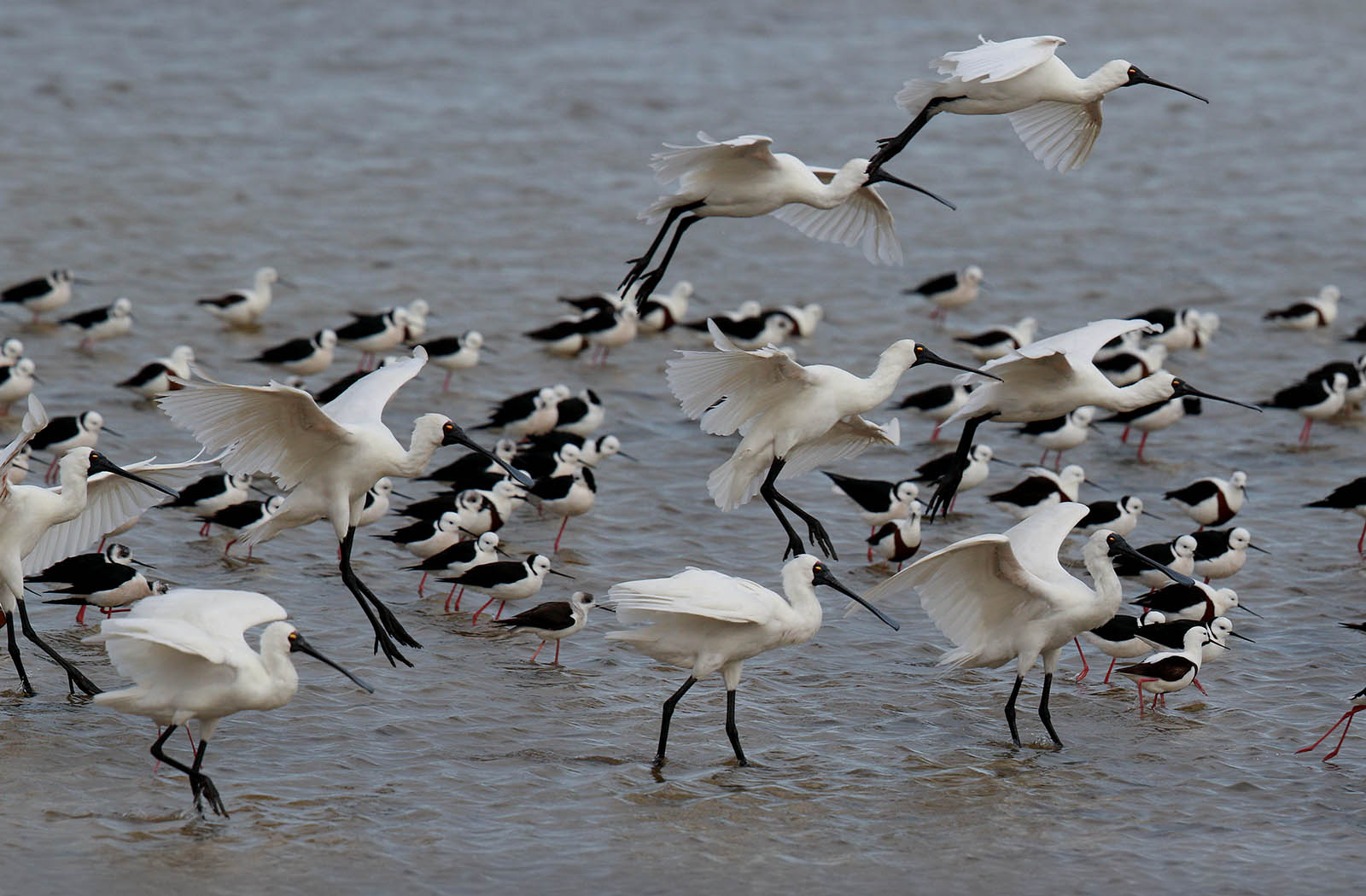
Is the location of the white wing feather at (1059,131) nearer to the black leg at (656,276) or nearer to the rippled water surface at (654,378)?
the black leg at (656,276)

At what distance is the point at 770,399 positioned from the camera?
10.8 meters

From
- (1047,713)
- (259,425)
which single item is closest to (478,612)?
(259,425)

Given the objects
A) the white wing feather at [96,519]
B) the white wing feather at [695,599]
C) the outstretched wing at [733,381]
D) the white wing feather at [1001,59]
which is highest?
the white wing feather at [1001,59]

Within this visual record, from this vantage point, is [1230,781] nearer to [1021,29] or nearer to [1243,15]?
[1021,29]

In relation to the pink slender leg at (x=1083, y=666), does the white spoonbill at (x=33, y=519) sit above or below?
above

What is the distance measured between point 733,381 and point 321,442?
7.02 ft

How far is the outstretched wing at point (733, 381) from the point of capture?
1024 cm

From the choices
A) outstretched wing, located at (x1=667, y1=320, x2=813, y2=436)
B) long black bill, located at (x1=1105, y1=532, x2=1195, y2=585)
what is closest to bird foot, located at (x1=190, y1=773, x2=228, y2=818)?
outstretched wing, located at (x1=667, y1=320, x2=813, y2=436)

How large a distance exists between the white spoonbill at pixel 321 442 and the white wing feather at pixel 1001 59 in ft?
10.1

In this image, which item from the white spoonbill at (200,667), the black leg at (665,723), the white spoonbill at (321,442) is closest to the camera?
the white spoonbill at (200,667)

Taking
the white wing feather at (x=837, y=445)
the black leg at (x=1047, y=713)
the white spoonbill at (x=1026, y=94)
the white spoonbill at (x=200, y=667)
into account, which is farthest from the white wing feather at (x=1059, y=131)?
the white spoonbill at (x=200, y=667)

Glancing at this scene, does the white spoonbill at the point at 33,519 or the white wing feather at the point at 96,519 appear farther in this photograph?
the white wing feather at the point at 96,519

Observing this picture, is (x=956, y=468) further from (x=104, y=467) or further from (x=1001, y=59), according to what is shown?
(x=104, y=467)

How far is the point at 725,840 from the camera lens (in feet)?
29.4
